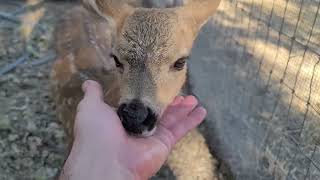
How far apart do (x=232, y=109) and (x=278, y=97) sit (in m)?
0.48

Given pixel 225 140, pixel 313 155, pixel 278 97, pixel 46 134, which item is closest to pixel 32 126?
pixel 46 134

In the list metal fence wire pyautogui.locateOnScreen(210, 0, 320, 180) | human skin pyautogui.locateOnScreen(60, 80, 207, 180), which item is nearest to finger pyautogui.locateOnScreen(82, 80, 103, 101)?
human skin pyautogui.locateOnScreen(60, 80, 207, 180)

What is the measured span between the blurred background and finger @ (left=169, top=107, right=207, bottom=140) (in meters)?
0.76

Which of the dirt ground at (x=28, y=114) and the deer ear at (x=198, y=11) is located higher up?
the deer ear at (x=198, y=11)

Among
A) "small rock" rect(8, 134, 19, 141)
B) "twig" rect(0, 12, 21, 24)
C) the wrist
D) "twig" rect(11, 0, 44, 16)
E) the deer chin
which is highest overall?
the wrist

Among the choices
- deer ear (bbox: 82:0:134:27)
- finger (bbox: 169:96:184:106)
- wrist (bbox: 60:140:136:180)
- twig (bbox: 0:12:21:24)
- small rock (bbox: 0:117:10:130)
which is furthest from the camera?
twig (bbox: 0:12:21:24)

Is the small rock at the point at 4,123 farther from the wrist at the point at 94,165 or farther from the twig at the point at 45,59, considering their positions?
the wrist at the point at 94,165

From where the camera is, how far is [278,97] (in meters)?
4.21

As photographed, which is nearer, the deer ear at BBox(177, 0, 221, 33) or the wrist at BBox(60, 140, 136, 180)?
the wrist at BBox(60, 140, 136, 180)

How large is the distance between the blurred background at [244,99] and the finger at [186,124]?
30.1 inches

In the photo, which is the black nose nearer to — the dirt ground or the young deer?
the young deer

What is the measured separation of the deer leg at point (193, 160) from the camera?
4477 mm

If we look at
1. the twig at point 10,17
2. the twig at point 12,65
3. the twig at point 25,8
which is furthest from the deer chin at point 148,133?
the twig at point 25,8

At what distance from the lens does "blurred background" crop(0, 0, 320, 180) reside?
3932 millimetres
